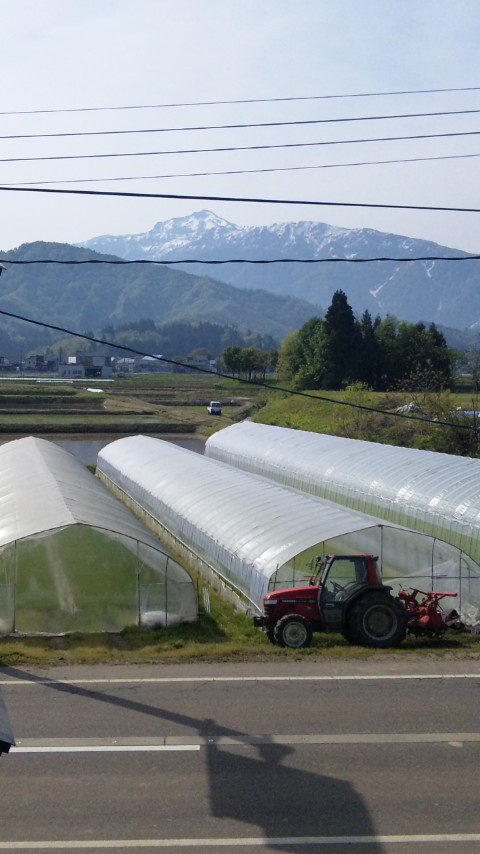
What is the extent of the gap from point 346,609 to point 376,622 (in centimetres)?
69

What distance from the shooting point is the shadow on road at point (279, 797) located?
10391 mm

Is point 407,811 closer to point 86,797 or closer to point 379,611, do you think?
point 86,797

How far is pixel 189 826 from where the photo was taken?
10547 mm

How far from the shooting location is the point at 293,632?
18.9 metres

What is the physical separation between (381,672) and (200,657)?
3.54 meters

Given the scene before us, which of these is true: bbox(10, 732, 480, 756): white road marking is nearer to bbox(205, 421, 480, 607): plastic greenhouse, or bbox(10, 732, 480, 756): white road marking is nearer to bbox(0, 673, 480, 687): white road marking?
bbox(0, 673, 480, 687): white road marking

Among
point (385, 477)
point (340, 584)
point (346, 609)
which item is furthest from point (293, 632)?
point (385, 477)

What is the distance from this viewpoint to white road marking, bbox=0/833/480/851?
10.0 metres

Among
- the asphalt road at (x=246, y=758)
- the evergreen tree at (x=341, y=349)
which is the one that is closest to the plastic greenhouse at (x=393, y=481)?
the asphalt road at (x=246, y=758)

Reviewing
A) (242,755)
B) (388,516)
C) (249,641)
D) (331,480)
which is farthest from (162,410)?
(242,755)

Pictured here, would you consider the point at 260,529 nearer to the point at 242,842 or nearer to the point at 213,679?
the point at 213,679

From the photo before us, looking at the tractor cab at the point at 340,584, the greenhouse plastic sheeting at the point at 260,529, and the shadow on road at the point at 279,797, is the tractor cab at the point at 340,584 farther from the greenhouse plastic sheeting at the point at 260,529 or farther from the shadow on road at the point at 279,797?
the shadow on road at the point at 279,797


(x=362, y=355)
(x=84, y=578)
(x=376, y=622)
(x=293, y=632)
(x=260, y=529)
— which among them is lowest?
(x=293, y=632)

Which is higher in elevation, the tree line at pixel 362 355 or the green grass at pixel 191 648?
the tree line at pixel 362 355
